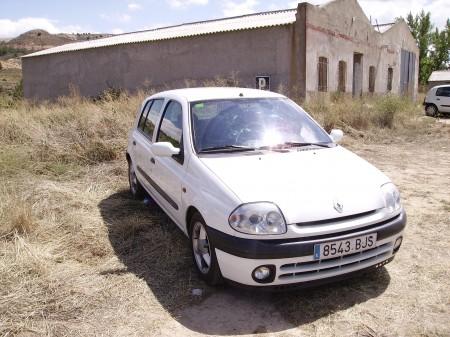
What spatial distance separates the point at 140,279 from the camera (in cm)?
354

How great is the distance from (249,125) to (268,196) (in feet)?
3.87

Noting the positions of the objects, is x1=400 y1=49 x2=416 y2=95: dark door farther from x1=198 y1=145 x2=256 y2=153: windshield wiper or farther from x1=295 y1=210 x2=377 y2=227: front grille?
x1=295 y1=210 x2=377 y2=227: front grille

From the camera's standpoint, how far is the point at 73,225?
15.1ft

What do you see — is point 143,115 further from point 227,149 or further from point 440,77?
point 440,77

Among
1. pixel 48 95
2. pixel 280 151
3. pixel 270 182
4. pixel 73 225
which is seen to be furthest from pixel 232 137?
pixel 48 95

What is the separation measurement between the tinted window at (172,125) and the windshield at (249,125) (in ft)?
0.61

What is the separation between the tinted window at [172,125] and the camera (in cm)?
404

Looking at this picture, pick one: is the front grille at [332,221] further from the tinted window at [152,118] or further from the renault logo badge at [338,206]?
the tinted window at [152,118]

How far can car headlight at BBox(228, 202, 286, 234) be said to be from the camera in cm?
286

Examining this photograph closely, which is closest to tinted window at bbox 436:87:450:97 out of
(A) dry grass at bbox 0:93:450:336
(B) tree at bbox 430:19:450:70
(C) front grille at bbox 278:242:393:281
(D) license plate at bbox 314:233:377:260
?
(A) dry grass at bbox 0:93:450:336

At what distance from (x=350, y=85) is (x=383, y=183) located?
17.9 m

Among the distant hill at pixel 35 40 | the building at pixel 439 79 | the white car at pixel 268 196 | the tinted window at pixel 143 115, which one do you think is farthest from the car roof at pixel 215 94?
the distant hill at pixel 35 40

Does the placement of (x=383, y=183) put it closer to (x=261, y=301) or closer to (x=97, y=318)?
(x=261, y=301)

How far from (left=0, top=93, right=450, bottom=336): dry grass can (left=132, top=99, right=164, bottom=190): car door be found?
0.51 meters
